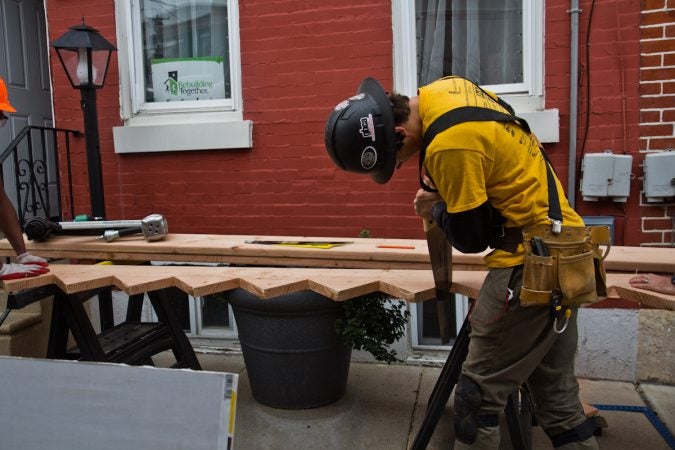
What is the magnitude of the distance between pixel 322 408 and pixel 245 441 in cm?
56

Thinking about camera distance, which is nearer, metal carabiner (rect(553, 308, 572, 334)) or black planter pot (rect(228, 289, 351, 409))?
metal carabiner (rect(553, 308, 572, 334))

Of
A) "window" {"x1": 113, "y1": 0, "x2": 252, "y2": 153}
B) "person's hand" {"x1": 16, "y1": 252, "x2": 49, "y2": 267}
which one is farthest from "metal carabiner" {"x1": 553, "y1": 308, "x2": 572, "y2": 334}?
"window" {"x1": 113, "y1": 0, "x2": 252, "y2": 153}

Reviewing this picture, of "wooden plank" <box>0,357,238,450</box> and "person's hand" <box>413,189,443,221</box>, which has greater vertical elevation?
"person's hand" <box>413,189,443,221</box>

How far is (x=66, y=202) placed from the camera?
5.16 meters

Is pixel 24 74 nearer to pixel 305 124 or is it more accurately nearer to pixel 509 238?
pixel 305 124

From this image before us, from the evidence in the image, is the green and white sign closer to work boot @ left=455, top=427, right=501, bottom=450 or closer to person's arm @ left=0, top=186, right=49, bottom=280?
person's arm @ left=0, top=186, right=49, bottom=280

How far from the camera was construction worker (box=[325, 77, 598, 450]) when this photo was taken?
6.70 feet

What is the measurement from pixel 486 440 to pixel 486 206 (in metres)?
0.97

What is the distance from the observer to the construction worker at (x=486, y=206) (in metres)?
2.04

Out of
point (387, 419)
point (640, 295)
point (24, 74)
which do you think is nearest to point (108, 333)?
point (387, 419)

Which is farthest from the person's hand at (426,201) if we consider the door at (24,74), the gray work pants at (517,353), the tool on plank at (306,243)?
the door at (24,74)

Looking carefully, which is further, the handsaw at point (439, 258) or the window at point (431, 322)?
the window at point (431, 322)

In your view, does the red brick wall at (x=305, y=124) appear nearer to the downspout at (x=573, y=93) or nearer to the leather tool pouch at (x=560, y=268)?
the downspout at (x=573, y=93)

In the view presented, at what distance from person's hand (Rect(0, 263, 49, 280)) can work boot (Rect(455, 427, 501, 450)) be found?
223 centimetres
